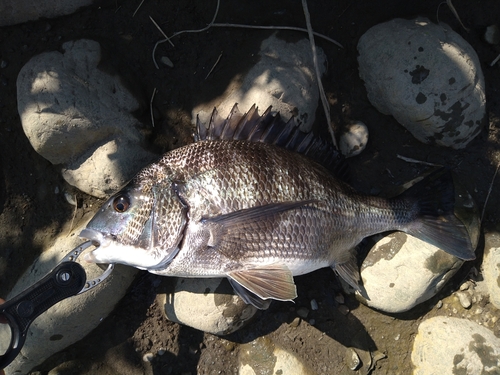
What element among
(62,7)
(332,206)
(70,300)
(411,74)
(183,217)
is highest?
(62,7)

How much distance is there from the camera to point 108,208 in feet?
7.65

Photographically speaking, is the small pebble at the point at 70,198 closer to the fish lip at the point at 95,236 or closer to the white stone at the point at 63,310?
the white stone at the point at 63,310

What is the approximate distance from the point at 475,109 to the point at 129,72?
2.64m

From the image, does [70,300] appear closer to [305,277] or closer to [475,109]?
[305,277]

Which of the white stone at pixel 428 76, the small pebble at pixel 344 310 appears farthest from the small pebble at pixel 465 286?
the white stone at pixel 428 76

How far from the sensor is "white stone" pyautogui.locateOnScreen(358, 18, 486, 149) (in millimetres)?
2760

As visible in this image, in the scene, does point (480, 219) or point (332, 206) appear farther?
point (480, 219)

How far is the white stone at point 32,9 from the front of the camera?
113 inches

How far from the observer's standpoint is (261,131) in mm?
2594

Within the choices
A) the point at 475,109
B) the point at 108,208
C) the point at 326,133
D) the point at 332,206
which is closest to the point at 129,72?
the point at 108,208

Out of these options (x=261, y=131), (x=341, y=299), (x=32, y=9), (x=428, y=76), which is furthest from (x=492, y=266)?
(x=32, y=9)

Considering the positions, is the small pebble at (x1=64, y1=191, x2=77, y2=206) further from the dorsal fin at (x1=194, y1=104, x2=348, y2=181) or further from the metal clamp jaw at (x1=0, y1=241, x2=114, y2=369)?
the dorsal fin at (x1=194, y1=104, x2=348, y2=181)

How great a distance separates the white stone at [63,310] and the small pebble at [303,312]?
4.40 ft

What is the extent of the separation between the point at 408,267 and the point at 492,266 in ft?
2.35
